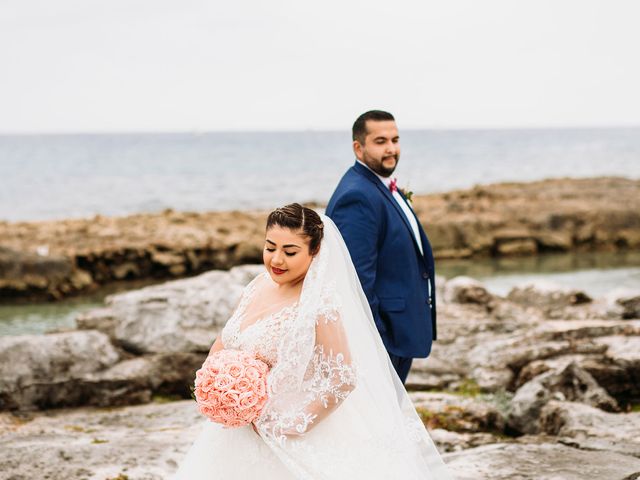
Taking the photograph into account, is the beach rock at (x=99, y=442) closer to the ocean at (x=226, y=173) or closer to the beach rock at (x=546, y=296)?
the beach rock at (x=546, y=296)

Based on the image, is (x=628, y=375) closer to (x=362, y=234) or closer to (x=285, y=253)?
(x=362, y=234)

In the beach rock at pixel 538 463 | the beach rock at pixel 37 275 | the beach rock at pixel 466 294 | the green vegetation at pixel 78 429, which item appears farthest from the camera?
the beach rock at pixel 37 275

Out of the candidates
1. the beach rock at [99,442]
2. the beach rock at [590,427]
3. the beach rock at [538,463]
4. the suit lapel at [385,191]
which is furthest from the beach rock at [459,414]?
the suit lapel at [385,191]

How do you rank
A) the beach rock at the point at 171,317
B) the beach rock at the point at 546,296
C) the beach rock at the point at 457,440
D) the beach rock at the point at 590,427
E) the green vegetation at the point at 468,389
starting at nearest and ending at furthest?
the beach rock at the point at 590,427 < the beach rock at the point at 457,440 < the green vegetation at the point at 468,389 < the beach rock at the point at 171,317 < the beach rock at the point at 546,296

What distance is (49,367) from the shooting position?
689cm

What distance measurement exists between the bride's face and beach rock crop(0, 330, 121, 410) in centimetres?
440

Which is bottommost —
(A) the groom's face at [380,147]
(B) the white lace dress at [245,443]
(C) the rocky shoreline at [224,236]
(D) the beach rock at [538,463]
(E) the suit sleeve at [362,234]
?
(C) the rocky shoreline at [224,236]

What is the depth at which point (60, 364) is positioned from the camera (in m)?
6.94

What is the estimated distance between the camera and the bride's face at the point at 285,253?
3.01m

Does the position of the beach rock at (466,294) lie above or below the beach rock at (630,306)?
below

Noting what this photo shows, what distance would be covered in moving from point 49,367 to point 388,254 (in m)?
4.06

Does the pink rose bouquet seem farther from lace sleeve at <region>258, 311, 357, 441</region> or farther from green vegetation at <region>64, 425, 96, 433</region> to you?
green vegetation at <region>64, 425, 96, 433</region>

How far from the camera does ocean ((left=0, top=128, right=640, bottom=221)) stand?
135 feet

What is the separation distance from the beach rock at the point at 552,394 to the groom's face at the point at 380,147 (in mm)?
2576
